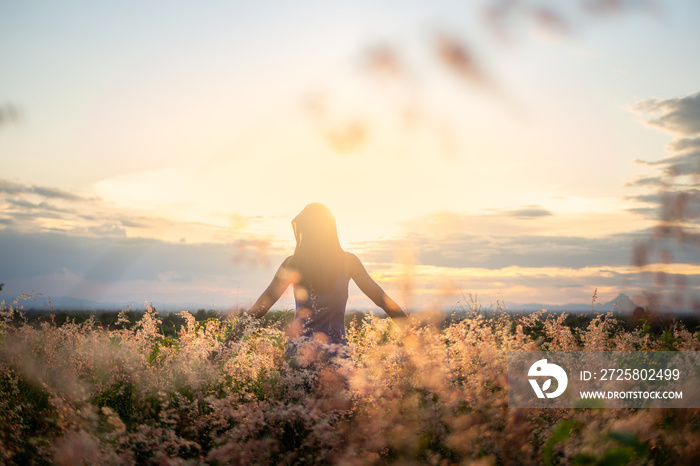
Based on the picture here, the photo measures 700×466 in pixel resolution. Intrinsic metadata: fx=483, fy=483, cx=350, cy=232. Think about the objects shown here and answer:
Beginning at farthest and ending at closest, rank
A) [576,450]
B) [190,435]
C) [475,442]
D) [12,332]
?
[12,332]
[190,435]
[475,442]
[576,450]

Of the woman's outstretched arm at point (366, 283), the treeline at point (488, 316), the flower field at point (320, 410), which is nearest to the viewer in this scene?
the flower field at point (320, 410)

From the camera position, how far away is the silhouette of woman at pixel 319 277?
14.8 ft

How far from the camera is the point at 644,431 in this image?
218cm

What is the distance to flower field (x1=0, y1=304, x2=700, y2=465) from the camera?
226cm

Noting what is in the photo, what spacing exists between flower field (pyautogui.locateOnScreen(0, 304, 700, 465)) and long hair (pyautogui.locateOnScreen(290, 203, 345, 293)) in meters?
0.63

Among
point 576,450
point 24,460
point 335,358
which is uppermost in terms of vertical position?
point 335,358

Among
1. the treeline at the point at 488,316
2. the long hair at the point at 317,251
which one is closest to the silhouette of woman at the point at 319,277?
the long hair at the point at 317,251

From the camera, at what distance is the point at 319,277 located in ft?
14.9

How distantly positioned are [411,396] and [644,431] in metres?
1.19

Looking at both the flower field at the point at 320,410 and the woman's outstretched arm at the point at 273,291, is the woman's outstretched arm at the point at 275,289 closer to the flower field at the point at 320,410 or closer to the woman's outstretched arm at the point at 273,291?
the woman's outstretched arm at the point at 273,291

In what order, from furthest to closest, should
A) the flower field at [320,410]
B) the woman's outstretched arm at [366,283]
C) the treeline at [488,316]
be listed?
the woman's outstretched arm at [366,283] → the treeline at [488,316] → the flower field at [320,410]

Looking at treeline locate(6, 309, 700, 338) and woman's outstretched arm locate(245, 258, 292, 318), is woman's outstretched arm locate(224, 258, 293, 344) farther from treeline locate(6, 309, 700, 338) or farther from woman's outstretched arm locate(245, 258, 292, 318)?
treeline locate(6, 309, 700, 338)

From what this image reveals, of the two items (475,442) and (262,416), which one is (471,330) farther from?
(262,416)

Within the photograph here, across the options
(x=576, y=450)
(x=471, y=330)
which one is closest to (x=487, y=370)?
(x=471, y=330)
